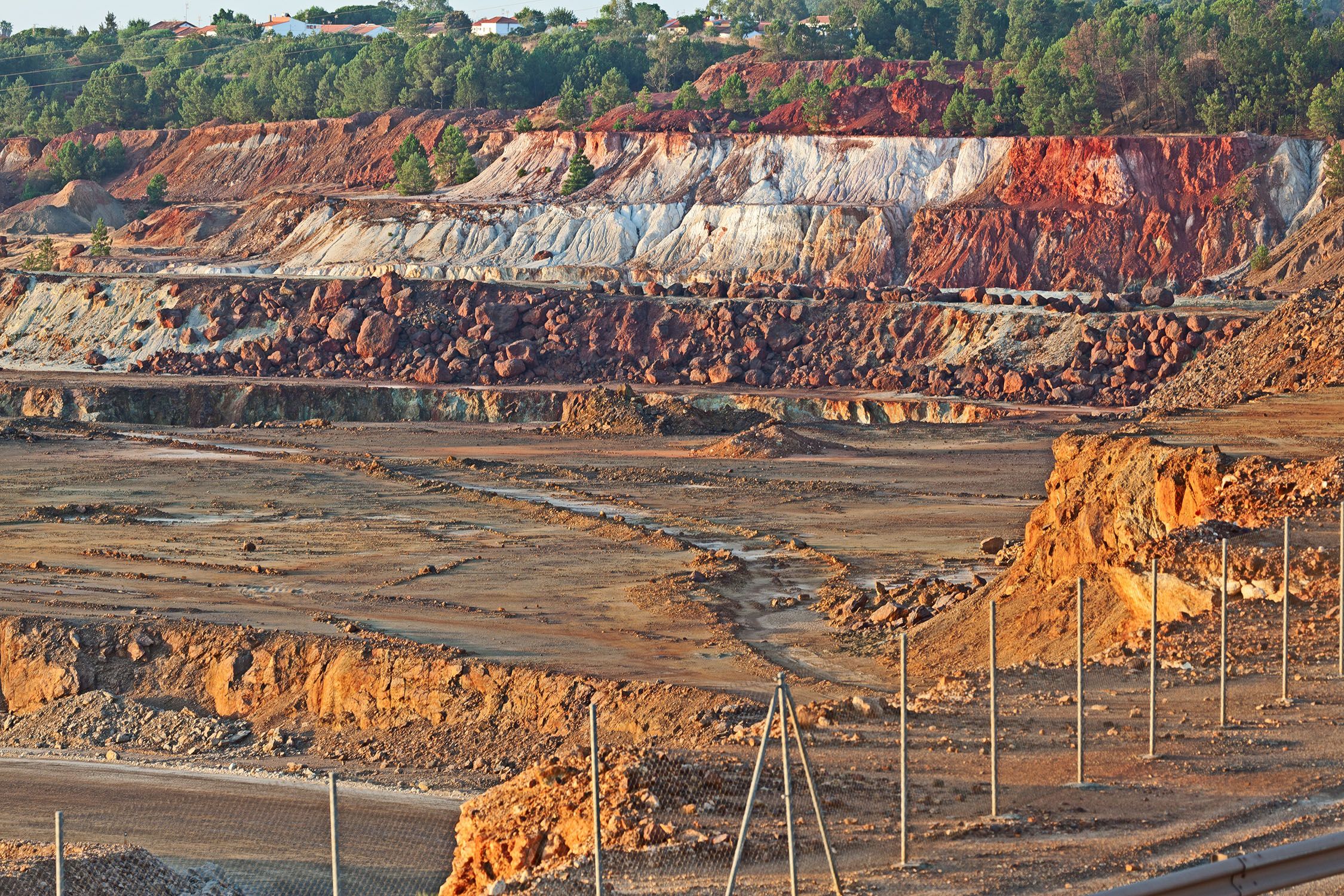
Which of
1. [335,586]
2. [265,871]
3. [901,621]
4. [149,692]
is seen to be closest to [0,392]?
[335,586]

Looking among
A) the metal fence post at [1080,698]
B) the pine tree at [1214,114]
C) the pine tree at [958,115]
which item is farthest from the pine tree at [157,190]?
the metal fence post at [1080,698]

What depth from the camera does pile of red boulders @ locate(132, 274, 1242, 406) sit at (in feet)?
196

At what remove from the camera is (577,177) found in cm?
9769

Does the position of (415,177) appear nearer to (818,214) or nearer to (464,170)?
(464,170)

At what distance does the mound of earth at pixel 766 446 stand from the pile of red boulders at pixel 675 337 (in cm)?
1112

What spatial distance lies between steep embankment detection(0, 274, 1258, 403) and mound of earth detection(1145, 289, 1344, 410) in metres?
10.3

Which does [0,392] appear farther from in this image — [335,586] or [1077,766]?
[1077,766]

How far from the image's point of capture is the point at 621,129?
105 meters

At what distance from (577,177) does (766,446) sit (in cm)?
5028

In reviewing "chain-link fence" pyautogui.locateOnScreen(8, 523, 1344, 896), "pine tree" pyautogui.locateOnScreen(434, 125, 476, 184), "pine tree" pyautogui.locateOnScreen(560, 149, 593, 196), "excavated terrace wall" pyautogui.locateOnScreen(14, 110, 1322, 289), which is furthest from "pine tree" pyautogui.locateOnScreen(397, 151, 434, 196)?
"chain-link fence" pyautogui.locateOnScreen(8, 523, 1344, 896)

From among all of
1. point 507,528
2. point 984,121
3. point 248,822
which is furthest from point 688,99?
point 248,822

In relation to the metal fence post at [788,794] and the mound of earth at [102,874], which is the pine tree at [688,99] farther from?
the metal fence post at [788,794]

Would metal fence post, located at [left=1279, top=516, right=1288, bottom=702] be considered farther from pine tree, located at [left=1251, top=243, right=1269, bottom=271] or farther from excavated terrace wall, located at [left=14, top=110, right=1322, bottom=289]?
excavated terrace wall, located at [left=14, top=110, right=1322, bottom=289]

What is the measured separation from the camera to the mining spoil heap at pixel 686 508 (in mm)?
14883
